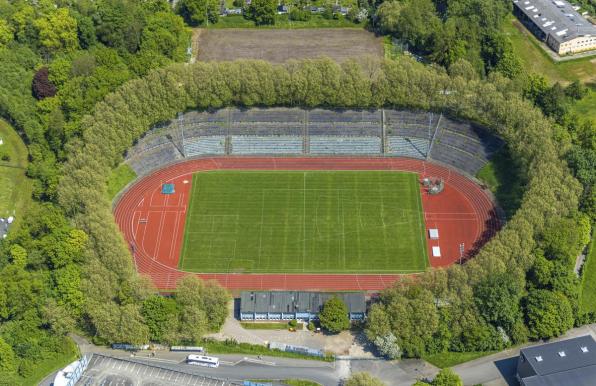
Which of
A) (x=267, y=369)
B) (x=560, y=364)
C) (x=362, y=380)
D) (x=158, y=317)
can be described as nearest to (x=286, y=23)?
(x=158, y=317)

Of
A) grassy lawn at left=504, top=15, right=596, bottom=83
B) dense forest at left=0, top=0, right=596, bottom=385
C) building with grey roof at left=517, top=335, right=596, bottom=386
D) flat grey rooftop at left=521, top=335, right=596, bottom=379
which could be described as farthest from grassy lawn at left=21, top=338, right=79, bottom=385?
grassy lawn at left=504, top=15, right=596, bottom=83

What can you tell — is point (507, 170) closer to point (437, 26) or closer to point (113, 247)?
point (437, 26)

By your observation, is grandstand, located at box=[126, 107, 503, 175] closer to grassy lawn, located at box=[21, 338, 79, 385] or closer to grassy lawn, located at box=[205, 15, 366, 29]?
grassy lawn, located at box=[205, 15, 366, 29]

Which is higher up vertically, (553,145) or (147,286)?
(553,145)

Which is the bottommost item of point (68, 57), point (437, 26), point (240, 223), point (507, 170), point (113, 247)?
point (113, 247)

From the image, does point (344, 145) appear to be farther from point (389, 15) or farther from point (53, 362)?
point (53, 362)

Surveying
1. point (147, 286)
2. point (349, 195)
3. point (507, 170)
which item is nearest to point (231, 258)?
point (147, 286)

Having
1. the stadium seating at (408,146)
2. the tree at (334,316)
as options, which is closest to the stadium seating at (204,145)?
the stadium seating at (408,146)
